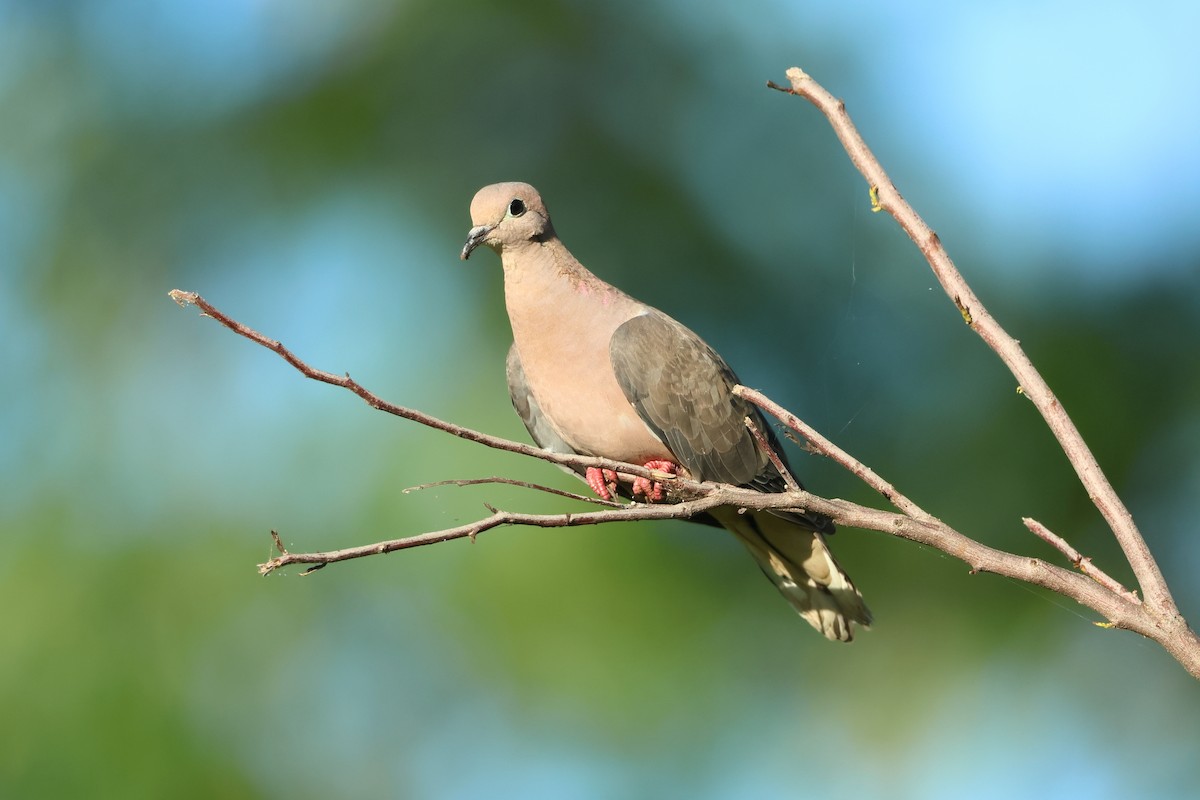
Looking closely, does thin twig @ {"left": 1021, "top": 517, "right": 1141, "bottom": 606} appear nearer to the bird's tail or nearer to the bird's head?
the bird's tail

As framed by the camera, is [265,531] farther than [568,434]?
Yes

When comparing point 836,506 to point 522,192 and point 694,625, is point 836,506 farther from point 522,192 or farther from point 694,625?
point 694,625

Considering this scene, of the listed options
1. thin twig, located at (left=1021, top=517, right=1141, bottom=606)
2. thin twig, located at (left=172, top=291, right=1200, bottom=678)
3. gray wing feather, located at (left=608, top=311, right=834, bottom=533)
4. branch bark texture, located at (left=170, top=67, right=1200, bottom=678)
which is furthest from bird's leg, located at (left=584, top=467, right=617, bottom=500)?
thin twig, located at (left=1021, top=517, right=1141, bottom=606)

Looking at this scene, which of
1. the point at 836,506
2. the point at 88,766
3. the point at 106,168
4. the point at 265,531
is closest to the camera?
the point at 836,506

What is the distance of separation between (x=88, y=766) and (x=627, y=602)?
137 inches

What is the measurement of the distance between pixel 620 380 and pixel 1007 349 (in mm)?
1262

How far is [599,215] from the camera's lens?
8.03 m

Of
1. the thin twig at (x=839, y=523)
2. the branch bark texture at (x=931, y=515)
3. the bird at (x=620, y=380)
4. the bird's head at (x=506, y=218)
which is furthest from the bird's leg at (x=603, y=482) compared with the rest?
the thin twig at (x=839, y=523)

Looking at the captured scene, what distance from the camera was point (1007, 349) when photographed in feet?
5.85

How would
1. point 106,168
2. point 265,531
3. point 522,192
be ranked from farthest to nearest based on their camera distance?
point 106,168
point 265,531
point 522,192

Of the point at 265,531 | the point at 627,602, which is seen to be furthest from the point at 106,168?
the point at 627,602

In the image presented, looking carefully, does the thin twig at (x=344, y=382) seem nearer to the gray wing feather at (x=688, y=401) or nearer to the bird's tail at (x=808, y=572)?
the gray wing feather at (x=688, y=401)

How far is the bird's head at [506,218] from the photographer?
283cm

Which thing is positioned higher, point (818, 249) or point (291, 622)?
point (818, 249)
